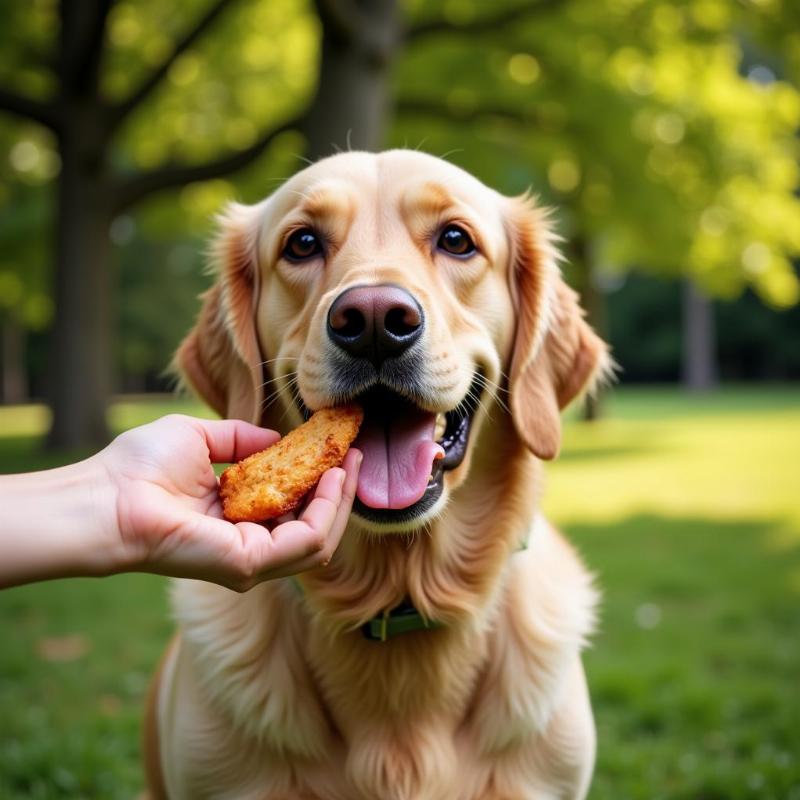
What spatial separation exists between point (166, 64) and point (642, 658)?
1044 centimetres

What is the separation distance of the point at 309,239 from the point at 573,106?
35.6ft

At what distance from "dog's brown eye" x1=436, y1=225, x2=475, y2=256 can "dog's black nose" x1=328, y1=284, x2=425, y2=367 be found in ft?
1.66

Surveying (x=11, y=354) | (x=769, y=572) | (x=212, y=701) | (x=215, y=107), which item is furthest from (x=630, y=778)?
(x=11, y=354)

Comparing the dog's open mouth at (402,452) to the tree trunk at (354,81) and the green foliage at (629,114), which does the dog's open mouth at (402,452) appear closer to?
the tree trunk at (354,81)

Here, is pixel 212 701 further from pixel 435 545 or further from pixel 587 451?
pixel 587 451

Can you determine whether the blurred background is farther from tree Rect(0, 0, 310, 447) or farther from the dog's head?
the dog's head

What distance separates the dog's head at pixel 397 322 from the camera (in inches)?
88.5

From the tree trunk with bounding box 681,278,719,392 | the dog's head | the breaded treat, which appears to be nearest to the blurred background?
the dog's head

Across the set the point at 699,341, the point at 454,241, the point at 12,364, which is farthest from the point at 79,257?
the point at 699,341

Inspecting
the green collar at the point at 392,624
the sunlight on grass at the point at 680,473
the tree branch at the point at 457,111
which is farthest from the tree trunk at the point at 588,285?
the green collar at the point at 392,624

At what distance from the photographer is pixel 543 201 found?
17.9 metres

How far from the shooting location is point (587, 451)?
16.4m

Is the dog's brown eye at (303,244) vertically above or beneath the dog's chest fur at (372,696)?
above

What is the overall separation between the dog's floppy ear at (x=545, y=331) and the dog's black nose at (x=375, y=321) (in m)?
0.65
